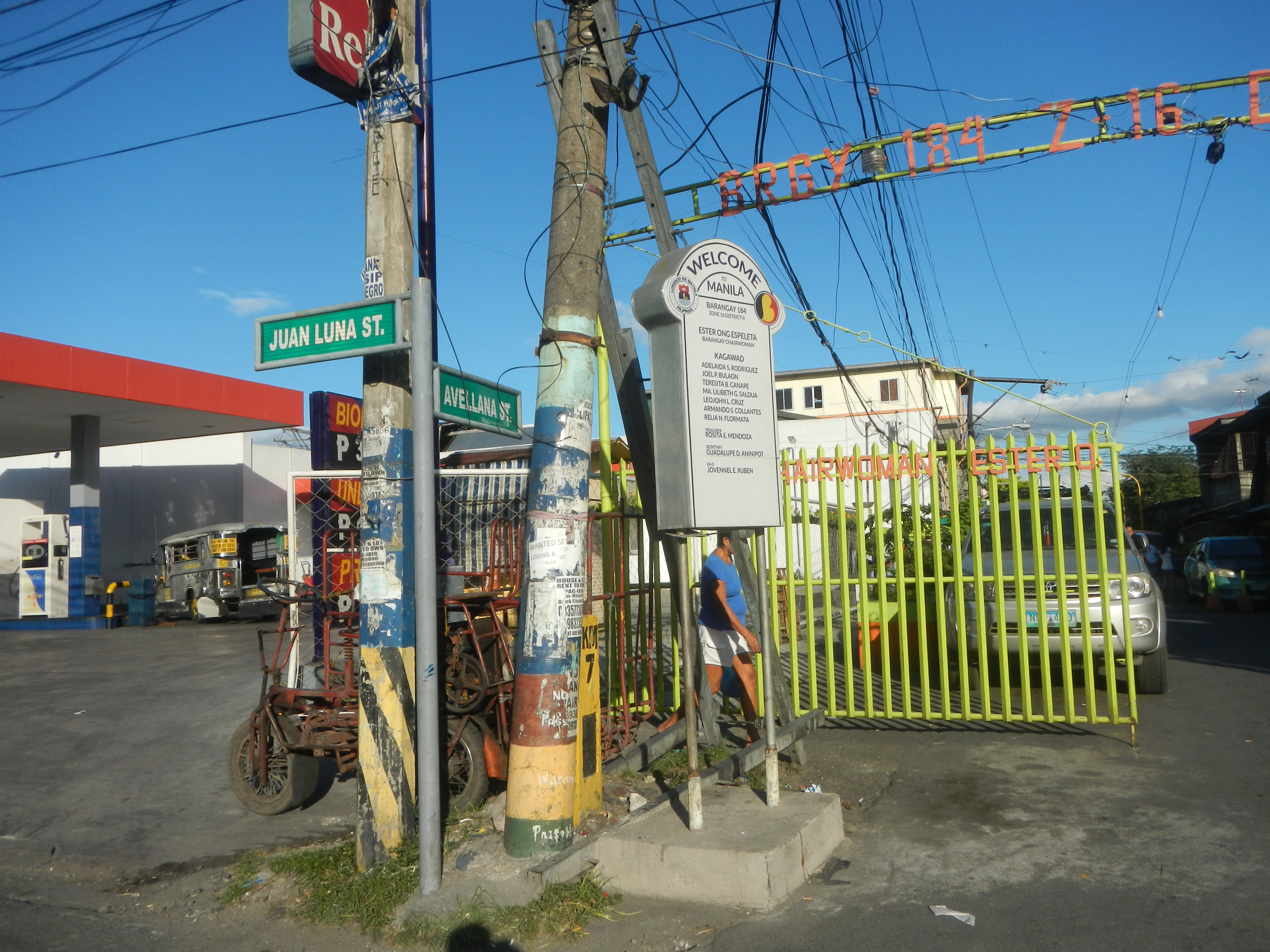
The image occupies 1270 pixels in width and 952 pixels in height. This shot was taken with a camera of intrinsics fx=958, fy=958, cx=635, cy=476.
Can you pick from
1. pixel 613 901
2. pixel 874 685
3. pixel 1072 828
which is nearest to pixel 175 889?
pixel 613 901

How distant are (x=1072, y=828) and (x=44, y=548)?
2406cm

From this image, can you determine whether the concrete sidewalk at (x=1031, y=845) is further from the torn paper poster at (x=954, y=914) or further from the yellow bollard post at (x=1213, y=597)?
the yellow bollard post at (x=1213, y=597)

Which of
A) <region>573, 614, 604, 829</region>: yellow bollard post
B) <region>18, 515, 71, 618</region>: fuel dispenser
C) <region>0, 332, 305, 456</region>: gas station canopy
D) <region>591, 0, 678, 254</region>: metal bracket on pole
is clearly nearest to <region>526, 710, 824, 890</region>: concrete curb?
<region>573, 614, 604, 829</region>: yellow bollard post

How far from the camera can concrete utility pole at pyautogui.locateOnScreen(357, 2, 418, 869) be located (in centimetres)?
505

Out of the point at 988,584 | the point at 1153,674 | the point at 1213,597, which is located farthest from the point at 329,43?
the point at 1213,597

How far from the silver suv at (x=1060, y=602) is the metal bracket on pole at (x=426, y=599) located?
4229 millimetres

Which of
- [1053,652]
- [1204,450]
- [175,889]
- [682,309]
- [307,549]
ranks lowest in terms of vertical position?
[175,889]

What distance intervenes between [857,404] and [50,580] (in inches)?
1682

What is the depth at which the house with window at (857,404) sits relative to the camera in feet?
135

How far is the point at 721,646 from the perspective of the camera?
741cm

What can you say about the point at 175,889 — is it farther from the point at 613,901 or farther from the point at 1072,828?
the point at 1072,828

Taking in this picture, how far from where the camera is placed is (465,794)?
5.97m

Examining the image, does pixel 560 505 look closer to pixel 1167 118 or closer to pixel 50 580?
pixel 1167 118

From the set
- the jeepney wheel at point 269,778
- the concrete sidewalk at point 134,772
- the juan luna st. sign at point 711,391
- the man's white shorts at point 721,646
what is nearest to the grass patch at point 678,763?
the man's white shorts at point 721,646
